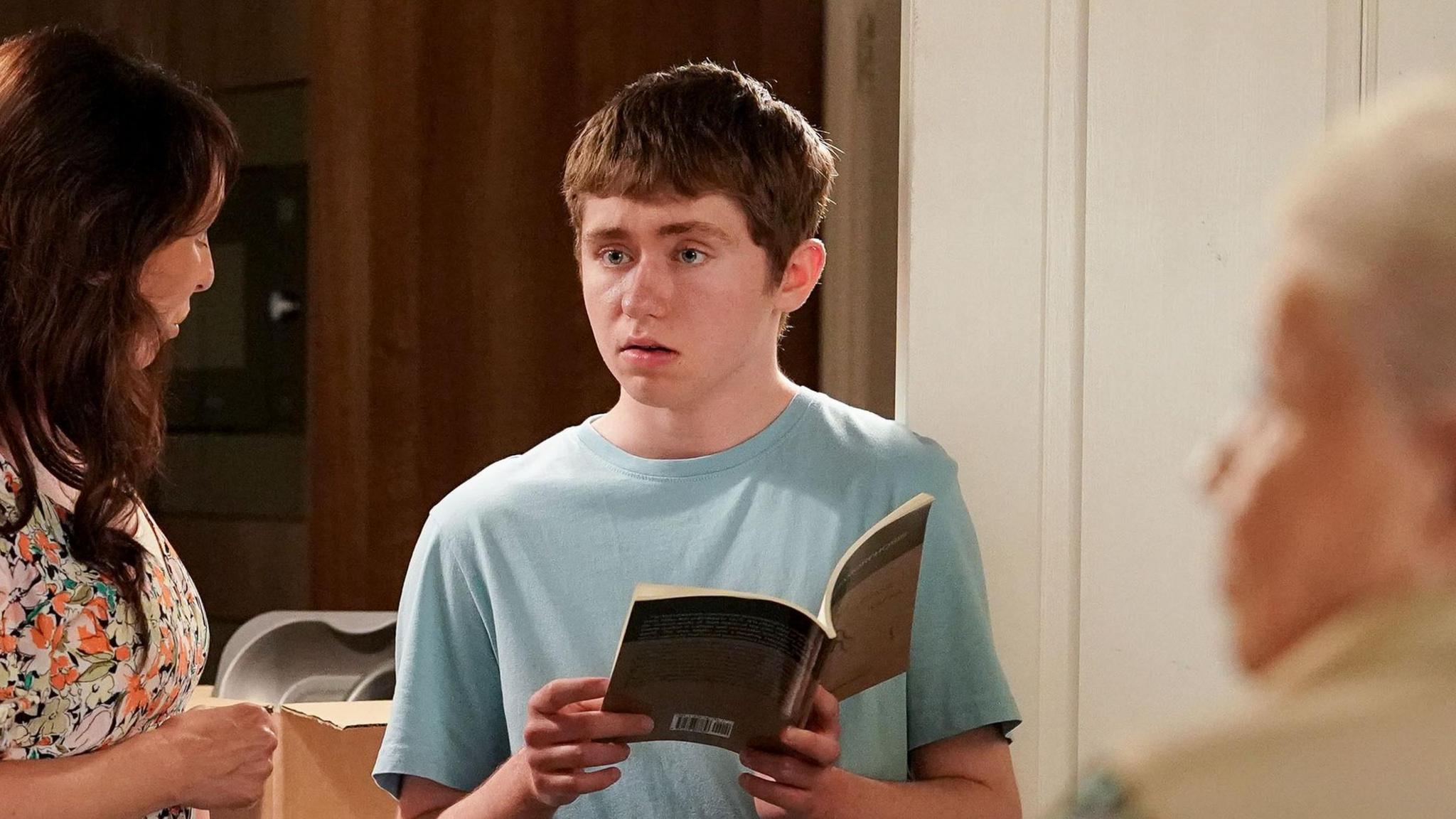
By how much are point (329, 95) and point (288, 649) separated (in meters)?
0.97

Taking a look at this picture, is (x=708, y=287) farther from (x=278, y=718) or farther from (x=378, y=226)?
(x=378, y=226)

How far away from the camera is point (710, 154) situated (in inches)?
46.4

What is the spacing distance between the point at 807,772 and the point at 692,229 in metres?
0.44

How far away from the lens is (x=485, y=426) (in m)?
2.55

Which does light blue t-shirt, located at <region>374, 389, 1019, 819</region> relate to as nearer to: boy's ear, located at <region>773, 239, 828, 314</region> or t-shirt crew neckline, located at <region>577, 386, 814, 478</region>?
t-shirt crew neckline, located at <region>577, 386, 814, 478</region>

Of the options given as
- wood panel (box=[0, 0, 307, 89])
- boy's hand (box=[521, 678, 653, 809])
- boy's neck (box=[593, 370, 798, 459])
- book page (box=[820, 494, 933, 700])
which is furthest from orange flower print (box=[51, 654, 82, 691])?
wood panel (box=[0, 0, 307, 89])

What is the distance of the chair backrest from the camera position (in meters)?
2.02

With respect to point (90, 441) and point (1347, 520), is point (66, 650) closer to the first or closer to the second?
point (90, 441)

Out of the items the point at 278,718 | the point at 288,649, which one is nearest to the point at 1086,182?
the point at 278,718

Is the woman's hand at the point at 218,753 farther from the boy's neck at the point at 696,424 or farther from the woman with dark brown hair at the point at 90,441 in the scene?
the boy's neck at the point at 696,424

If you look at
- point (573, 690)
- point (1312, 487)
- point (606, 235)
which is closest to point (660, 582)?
point (573, 690)

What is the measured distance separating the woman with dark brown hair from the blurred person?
943 mm

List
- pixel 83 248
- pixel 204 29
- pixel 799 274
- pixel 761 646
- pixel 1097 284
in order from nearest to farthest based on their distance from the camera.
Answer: pixel 761 646, pixel 83 248, pixel 799 274, pixel 1097 284, pixel 204 29

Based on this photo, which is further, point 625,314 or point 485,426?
point 485,426
